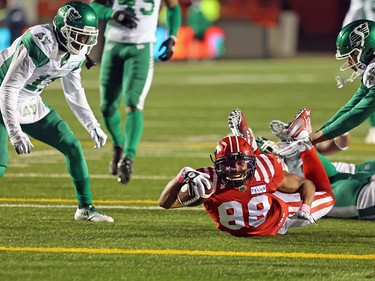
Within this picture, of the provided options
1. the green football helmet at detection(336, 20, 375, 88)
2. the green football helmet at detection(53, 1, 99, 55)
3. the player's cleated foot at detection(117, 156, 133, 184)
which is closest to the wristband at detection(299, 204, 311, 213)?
the green football helmet at detection(336, 20, 375, 88)

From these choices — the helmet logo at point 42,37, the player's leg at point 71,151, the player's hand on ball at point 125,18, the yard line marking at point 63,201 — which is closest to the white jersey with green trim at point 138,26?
the player's hand on ball at point 125,18

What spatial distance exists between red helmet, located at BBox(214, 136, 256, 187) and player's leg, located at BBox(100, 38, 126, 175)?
9.83 feet

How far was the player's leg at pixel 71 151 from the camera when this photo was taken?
662 centimetres

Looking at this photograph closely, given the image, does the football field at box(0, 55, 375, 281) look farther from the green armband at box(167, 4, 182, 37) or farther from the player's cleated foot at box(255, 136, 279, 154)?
the green armband at box(167, 4, 182, 37)

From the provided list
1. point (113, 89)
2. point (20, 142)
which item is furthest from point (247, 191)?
point (113, 89)

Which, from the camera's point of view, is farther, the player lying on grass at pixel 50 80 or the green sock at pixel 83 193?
the green sock at pixel 83 193

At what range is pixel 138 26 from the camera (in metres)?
8.89

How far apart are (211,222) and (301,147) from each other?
2.45 ft

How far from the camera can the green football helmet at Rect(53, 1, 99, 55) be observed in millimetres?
6371

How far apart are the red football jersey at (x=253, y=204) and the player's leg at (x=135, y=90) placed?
219cm

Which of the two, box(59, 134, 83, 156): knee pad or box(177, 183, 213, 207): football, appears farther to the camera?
box(59, 134, 83, 156): knee pad

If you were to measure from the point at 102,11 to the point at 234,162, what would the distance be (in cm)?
330

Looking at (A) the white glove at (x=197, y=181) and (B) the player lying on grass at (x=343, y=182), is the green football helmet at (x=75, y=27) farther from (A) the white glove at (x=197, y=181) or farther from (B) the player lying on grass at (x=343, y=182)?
(B) the player lying on grass at (x=343, y=182)

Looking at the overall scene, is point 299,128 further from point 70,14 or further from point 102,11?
point 102,11
